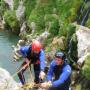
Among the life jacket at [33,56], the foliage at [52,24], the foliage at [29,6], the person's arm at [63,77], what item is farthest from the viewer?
the foliage at [29,6]

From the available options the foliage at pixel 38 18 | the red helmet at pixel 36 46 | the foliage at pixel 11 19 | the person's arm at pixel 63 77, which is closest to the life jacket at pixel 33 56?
the red helmet at pixel 36 46

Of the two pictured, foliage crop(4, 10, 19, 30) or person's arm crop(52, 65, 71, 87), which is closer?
person's arm crop(52, 65, 71, 87)

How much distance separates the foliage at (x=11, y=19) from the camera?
44.1 m

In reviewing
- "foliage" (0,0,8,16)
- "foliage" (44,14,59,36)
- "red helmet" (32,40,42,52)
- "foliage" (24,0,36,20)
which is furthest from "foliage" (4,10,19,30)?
"red helmet" (32,40,42,52)

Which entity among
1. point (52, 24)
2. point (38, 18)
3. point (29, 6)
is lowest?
point (38, 18)

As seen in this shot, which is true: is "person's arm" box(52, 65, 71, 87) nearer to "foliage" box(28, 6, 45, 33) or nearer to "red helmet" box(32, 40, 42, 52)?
"red helmet" box(32, 40, 42, 52)

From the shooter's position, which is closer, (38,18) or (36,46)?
(36,46)

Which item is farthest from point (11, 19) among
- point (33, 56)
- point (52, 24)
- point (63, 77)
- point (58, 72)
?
point (63, 77)

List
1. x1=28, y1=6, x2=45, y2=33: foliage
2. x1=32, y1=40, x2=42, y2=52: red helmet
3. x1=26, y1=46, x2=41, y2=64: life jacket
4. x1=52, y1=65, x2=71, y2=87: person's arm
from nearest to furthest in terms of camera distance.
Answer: x1=52, y1=65, x2=71, y2=87: person's arm, x1=32, y1=40, x2=42, y2=52: red helmet, x1=26, y1=46, x2=41, y2=64: life jacket, x1=28, y1=6, x2=45, y2=33: foliage

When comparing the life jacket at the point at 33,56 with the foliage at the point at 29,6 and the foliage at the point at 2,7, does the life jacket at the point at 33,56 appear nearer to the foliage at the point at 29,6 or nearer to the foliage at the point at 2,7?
the foliage at the point at 29,6

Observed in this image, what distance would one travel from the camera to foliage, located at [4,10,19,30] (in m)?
44.1

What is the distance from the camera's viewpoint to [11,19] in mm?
44875

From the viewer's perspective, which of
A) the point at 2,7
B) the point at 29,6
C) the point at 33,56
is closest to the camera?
the point at 33,56

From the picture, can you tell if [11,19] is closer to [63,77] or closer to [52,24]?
[52,24]
